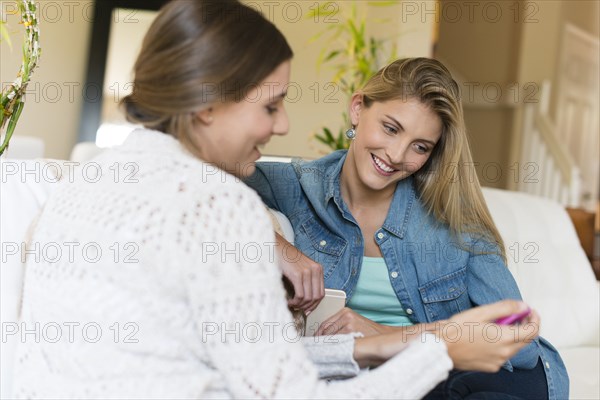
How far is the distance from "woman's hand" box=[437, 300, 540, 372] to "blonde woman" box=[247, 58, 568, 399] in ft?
1.60

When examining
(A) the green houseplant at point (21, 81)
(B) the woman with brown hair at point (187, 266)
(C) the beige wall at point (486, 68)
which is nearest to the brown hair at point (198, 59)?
(B) the woman with brown hair at point (187, 266)

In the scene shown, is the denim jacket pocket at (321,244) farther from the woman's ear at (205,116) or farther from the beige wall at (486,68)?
the beige wall at (486,68)

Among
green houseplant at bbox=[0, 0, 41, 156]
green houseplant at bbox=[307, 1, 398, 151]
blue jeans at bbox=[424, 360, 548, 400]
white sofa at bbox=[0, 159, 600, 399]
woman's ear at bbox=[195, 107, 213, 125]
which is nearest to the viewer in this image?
woman's ear at bbox=[195, 107, 213, 125]

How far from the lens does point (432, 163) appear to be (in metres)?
1.79

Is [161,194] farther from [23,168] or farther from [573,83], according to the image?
[573,83]

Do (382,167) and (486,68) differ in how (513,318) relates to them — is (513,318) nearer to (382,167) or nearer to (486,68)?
(382,167)

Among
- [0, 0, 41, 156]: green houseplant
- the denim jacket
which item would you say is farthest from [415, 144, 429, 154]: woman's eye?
[0, 0, 41, 156]: green houseplant

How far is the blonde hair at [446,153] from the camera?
1712 millimetres

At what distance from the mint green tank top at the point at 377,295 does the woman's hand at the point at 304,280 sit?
0.73 feet

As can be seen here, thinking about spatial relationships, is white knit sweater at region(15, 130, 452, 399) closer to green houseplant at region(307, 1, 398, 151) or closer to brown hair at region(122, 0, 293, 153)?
brown hair at region(122, 0, 293, 153)

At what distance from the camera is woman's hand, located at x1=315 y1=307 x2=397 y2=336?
1.49 meters

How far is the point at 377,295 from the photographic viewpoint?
1714mm

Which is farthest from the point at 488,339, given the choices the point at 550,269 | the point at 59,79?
the point at 59,79

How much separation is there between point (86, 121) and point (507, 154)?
9.39ft
